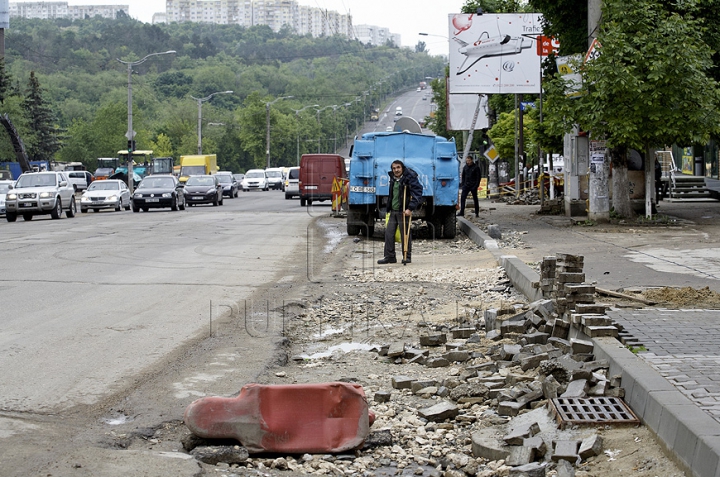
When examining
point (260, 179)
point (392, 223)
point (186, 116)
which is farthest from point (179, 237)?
point (186, 116)

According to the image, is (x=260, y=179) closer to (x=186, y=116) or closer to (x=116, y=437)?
(x=186, y=116)

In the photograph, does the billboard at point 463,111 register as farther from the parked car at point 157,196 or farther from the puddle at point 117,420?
the puddle at point 117,420

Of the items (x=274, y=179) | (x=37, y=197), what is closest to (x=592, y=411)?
(x=37, y=197)

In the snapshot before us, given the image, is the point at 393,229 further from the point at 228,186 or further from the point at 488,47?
the point at 228,186

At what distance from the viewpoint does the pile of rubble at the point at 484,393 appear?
5367mm

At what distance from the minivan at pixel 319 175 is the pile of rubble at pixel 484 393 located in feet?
100

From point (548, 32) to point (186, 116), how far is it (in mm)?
106000

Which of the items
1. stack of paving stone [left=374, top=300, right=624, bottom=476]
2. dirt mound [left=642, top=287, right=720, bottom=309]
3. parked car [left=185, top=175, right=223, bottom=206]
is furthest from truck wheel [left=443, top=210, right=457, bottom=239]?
parked car [left=185, top=175, right=223, bottom=206]

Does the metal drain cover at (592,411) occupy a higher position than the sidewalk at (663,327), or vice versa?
the sidewalk at (663,327)

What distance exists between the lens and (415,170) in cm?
2092

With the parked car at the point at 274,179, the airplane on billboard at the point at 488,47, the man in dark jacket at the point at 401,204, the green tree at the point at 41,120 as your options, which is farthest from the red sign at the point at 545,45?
the green tree at the point at 41,120

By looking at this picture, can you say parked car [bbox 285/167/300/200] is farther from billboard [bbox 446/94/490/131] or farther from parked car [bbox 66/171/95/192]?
parked car [bbox 66/171/95/192]

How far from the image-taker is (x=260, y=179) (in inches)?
3039

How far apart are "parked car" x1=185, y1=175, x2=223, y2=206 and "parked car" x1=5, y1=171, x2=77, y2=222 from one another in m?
9.52
